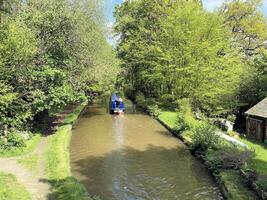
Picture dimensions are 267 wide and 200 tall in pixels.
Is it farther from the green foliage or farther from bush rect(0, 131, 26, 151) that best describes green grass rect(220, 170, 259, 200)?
the green foliage

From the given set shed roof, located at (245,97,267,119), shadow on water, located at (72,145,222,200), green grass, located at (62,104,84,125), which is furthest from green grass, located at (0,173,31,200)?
shed roof, located at (245,97,267,119)

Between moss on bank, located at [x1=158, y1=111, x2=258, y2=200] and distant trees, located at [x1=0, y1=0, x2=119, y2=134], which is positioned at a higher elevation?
distant trees, located at [x1=0, y1=0, x2=119, y2=134]

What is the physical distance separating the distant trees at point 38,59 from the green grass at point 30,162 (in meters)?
3.44

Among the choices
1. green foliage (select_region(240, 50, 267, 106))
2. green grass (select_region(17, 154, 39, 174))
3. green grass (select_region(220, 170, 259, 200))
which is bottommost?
green grass (select_region(220, 170, 259, 200))

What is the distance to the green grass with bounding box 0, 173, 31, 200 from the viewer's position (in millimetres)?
15265

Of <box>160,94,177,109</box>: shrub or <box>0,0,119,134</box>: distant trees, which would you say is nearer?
<box>0,0,119,134</box>: distant trees

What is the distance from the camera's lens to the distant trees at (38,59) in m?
24.2

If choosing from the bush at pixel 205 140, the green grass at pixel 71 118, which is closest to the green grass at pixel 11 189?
the bush at pixel 205 140

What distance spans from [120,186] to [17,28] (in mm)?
12372

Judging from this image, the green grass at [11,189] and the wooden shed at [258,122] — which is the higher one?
the wooden shed at [258,122]

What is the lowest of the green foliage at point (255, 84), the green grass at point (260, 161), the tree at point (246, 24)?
the green grass at point (260, 161)

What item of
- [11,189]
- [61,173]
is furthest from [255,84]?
[11,189]

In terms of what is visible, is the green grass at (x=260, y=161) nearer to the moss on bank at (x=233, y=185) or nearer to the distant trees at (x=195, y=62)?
the moss on bank at (x=233, y=185)

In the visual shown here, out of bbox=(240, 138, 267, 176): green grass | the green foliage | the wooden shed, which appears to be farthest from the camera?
A: the green foliage
